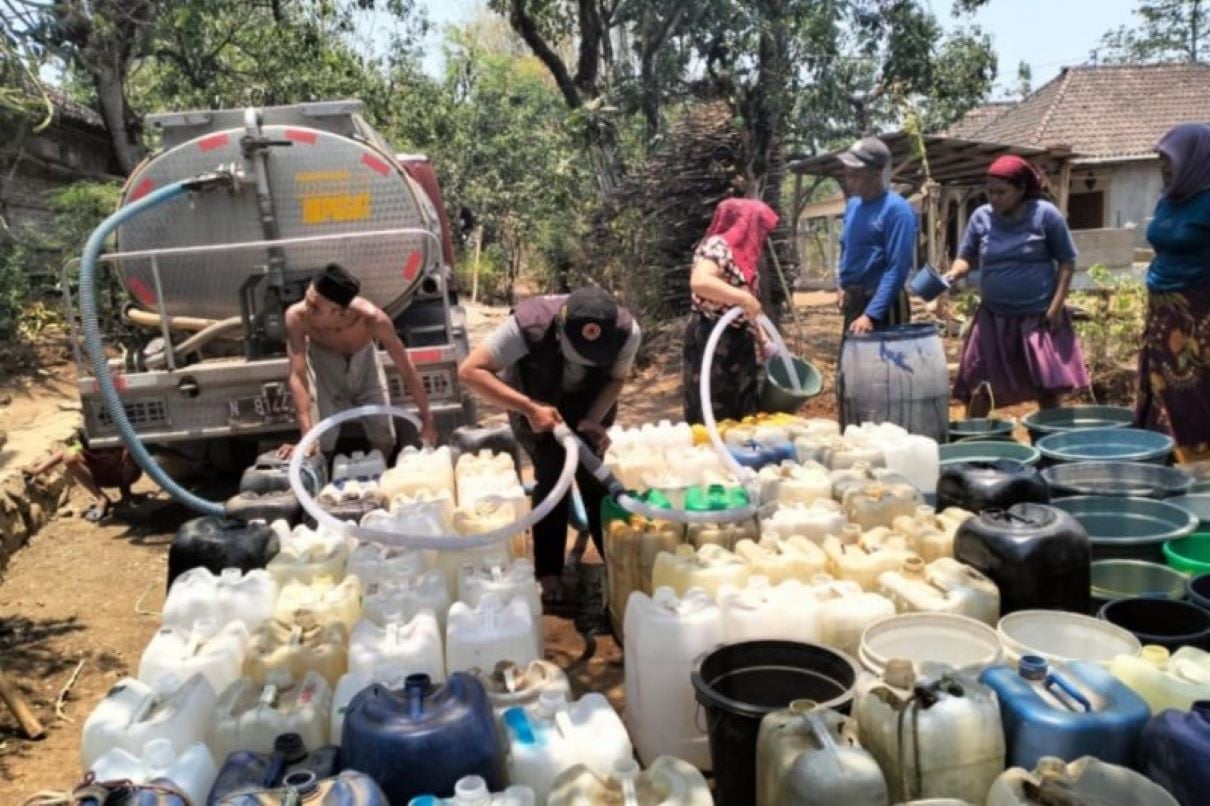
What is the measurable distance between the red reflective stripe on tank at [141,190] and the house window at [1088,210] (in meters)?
18.1

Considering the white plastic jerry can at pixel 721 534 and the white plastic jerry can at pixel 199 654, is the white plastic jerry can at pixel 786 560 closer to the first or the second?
the white plastic jerry can at pixel 721 534

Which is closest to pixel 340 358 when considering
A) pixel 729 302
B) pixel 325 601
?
pixel 729 302

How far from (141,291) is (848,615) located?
5.03 metres

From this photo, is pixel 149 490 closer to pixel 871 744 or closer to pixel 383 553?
pixel 383 553

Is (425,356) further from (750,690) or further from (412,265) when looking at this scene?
(750,690)

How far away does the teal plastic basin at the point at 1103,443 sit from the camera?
399 centimetres

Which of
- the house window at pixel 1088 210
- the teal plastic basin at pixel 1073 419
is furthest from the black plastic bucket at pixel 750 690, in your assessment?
the house window at pixel 1088 210

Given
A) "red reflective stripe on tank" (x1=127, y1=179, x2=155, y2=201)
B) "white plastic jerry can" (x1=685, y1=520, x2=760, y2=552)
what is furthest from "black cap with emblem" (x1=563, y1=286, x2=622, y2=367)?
"red reflective stripe on tank" (x1=127, y1=179, x2=155, y2=201)

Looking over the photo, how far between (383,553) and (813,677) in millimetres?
1584

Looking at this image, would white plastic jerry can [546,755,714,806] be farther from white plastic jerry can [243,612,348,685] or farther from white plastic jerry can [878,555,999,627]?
white plastic jerry can [878,555,999,627]

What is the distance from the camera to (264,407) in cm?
553

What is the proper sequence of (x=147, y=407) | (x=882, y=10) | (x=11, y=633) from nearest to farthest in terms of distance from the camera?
(x=11, y=633) → (x=147, y=407) → (x=882, y=10)

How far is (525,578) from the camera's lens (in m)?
3.01

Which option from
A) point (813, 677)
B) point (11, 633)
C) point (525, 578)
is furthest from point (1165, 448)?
point (11, 633)
